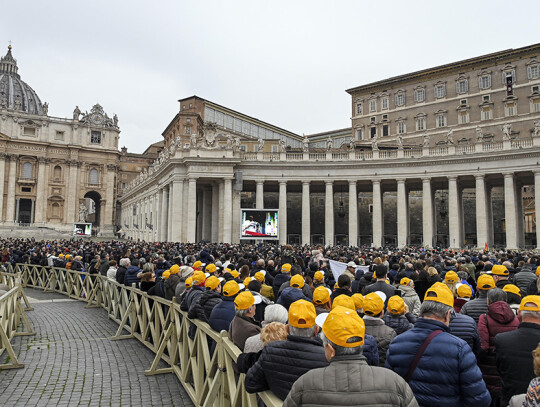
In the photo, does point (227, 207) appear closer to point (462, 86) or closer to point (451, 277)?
point (451, 277)

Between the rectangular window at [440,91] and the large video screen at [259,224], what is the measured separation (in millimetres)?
41505

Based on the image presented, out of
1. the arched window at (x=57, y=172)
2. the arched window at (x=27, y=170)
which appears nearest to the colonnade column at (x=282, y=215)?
the arched window at (x=57, y=172)

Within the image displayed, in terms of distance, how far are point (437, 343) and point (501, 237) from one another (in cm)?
5827

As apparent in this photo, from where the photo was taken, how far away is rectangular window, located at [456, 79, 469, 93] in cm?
6082

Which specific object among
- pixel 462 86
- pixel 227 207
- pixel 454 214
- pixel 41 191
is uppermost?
pixel 462 86

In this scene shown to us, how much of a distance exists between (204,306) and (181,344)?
1.60 meters

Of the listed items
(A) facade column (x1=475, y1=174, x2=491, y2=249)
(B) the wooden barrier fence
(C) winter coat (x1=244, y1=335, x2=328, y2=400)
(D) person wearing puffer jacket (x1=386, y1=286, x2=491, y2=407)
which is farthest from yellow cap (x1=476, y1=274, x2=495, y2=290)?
(A) facade column (x1=475, y1=174, x2=491, y2=249)

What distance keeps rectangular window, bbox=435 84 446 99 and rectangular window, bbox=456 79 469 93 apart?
199cm

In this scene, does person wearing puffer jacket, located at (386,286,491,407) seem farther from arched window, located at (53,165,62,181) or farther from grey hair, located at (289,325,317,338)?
arched window, located at (53,165,62,181)

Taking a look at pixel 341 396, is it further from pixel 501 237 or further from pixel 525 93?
pixel 525 93

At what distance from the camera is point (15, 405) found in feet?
21.9

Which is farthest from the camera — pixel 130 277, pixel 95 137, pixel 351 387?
pixel 95 137

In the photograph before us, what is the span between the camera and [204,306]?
22.5ft

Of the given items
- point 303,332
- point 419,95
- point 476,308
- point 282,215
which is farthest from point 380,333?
point 419,95
